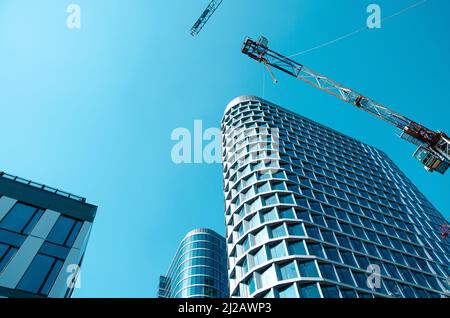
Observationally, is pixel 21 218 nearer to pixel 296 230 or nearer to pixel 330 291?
pixel 330 291

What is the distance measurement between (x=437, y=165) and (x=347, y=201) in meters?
24.6

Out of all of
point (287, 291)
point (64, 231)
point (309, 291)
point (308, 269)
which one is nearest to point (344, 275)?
point (308, 269)

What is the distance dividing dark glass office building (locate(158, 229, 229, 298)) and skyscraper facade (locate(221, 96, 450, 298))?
95.4 feet

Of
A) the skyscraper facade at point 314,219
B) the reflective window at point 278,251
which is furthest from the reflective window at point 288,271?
the reflective window at point 278,251

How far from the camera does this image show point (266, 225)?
1708 inches

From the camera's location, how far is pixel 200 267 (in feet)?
252

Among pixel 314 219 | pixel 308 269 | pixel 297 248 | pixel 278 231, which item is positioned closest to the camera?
pixel 308 269

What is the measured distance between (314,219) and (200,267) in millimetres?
40596

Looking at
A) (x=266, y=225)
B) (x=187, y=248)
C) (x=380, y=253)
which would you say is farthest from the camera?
(x=187, y=248)

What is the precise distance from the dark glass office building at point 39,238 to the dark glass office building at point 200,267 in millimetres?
52971

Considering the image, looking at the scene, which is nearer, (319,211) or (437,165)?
(437,165)

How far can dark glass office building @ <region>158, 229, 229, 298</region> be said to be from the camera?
72.2m
